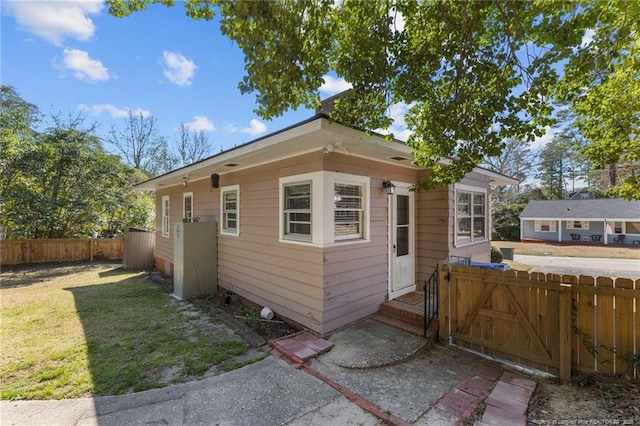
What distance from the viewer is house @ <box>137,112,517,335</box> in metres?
4.36

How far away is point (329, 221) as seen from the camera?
14.4 feet

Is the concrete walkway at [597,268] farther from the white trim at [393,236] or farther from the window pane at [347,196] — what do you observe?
the window pane at [347,196]

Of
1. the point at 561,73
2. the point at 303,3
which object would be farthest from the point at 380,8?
the point at 561,73

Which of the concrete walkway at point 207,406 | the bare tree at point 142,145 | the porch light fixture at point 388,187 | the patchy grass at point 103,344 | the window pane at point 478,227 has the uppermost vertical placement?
the bare tree at point 142,145

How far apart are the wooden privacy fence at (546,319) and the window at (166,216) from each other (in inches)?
371

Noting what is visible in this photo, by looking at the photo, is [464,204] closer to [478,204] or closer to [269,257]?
[478,204]

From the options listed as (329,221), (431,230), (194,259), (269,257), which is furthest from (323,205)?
(194,259)

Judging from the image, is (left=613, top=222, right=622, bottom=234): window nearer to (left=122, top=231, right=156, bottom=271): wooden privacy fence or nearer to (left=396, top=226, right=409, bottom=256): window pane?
(left=396, top=226, right=409, bottom=256): window pane

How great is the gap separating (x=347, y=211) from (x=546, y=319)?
2.96 metres

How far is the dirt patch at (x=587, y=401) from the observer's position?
8.22ft

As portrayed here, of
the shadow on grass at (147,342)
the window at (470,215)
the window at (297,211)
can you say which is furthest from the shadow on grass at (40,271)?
the window at (470,215)

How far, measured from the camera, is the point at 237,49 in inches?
121

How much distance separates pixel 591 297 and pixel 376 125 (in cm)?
324

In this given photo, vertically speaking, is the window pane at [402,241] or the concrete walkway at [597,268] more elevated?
the window pane at [402,241]
